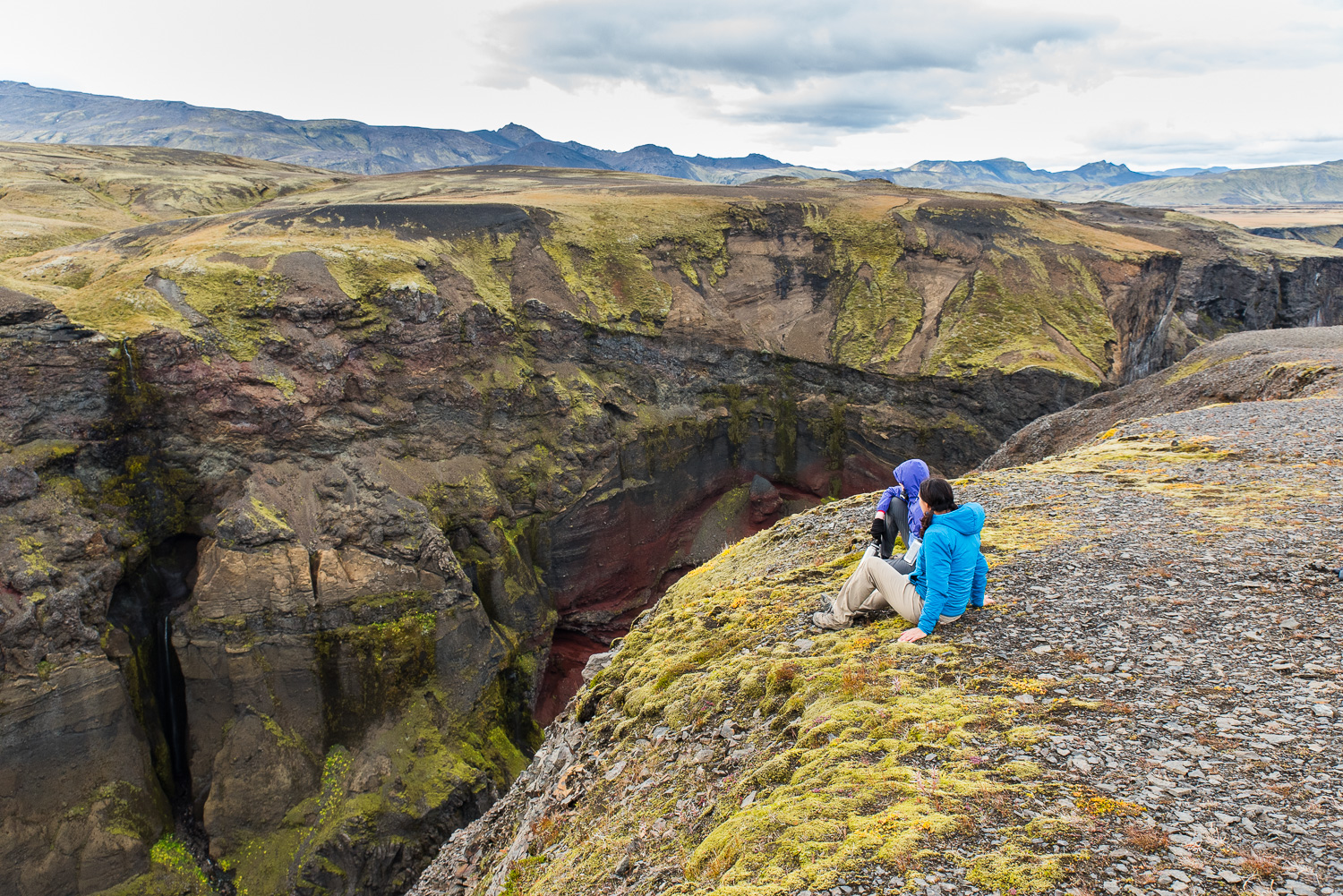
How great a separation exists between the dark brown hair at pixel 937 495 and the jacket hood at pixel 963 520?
88mm

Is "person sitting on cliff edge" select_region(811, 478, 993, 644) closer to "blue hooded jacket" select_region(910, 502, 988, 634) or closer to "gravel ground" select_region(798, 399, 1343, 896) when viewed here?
"blue hooded jacket" select_region(910, 502, 988, 634)

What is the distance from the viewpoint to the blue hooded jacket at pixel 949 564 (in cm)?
828

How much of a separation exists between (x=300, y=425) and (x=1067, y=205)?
426 feet

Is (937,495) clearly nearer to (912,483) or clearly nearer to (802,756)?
(912,483)

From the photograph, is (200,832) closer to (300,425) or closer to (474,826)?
(300,425)

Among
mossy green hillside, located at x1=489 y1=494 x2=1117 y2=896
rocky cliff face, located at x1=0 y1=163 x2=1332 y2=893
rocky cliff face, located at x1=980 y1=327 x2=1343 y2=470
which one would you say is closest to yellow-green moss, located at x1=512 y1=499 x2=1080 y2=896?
mossy green hillside, located at x1=489 y1=494 x2=1117 y2=896

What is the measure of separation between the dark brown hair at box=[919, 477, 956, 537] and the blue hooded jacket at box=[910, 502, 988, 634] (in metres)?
0.08

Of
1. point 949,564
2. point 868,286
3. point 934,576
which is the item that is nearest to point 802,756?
point 934,576

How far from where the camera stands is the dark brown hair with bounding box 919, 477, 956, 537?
8.20 m

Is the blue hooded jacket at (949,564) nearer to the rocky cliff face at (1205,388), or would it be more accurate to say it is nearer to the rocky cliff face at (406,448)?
the rocky cliff face at (1205,388)

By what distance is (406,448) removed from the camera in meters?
33.4

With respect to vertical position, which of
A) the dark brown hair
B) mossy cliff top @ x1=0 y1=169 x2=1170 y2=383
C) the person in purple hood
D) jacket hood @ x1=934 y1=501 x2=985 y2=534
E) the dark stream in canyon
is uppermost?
mossy cliff top @ x1=0 y1=169 x2=1170 y2=383

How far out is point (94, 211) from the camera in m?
53.2

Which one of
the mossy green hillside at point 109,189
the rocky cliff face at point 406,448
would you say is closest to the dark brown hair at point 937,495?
the rocky cliff face at point 406,448
